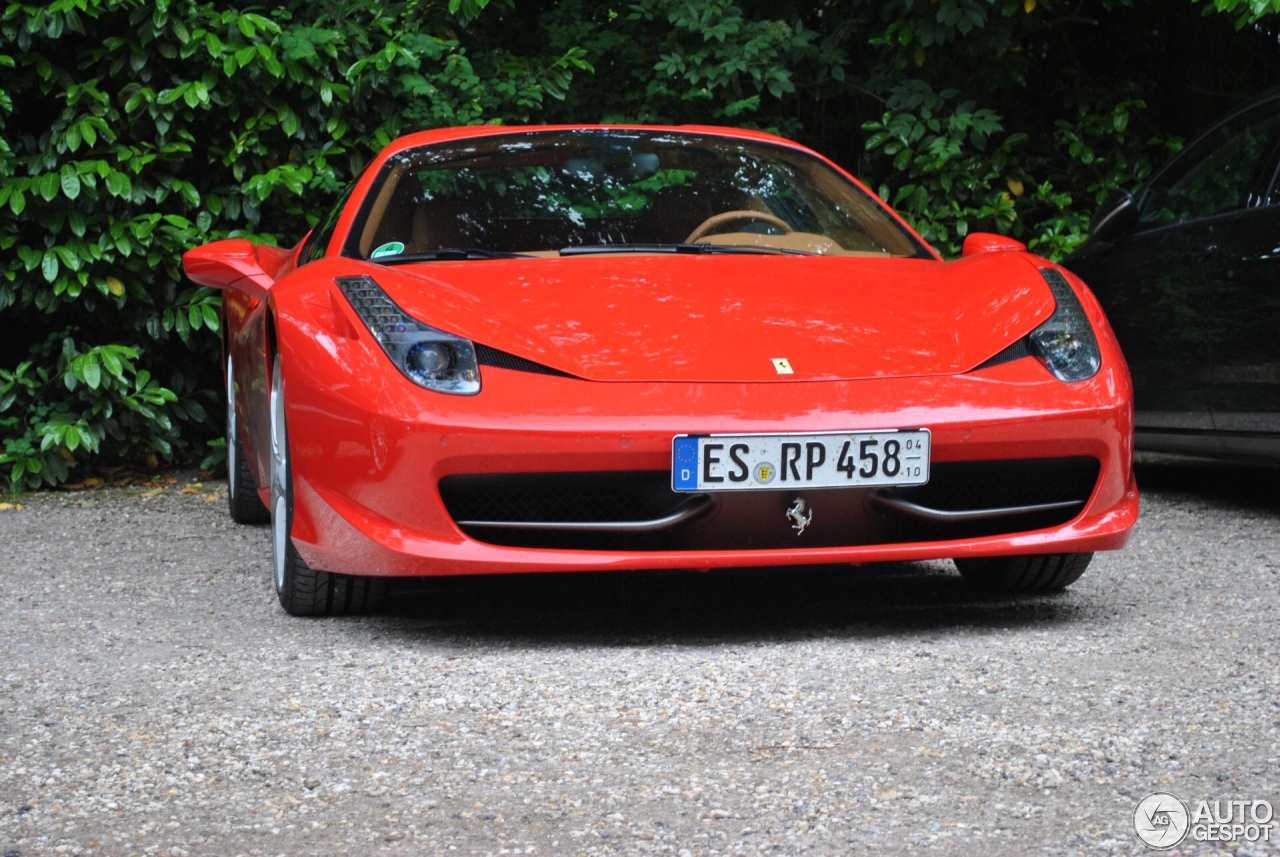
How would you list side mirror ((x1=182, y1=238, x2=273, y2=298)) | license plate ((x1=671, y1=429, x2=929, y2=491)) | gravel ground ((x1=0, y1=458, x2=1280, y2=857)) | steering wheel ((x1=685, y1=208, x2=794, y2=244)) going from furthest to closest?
side mirror ((x1=182, y1=238, x2=273, y2=298))
steering wheel ((x1=685, y1=208, x2=794, y2=244))
license plate ((x1=671, y1=429, x2=929, y2=491))
gravel ground ((x1=0, y1=458, x2=1280, y2=857))

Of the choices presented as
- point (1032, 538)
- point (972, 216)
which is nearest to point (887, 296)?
point (1032, 538)

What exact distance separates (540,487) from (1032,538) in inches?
40.9

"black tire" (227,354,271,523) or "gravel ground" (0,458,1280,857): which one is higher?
"gravel ground" (0,458,1280,857)

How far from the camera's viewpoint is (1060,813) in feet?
7.87

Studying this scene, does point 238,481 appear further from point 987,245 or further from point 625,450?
point 625,450

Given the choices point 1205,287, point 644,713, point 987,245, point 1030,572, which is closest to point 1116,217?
point 1205,287

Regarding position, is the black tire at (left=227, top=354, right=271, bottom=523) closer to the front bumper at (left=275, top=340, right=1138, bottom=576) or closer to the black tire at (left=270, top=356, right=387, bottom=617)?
the black tire at (left=270, top=356, right=387, bottom=617)

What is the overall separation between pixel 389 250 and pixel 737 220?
0.93m

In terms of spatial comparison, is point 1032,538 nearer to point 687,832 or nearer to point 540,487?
point 540,487

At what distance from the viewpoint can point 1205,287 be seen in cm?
549

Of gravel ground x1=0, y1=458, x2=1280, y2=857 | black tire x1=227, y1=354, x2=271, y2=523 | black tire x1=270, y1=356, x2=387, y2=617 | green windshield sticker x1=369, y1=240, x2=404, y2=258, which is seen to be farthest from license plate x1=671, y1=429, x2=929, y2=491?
black tire x1=227, y1=354, x2=271, y2=523

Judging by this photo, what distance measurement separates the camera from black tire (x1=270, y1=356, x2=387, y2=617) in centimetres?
387

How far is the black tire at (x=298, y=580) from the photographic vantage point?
387 cm

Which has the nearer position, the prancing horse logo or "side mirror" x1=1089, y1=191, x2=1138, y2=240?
the prancing horse logo
